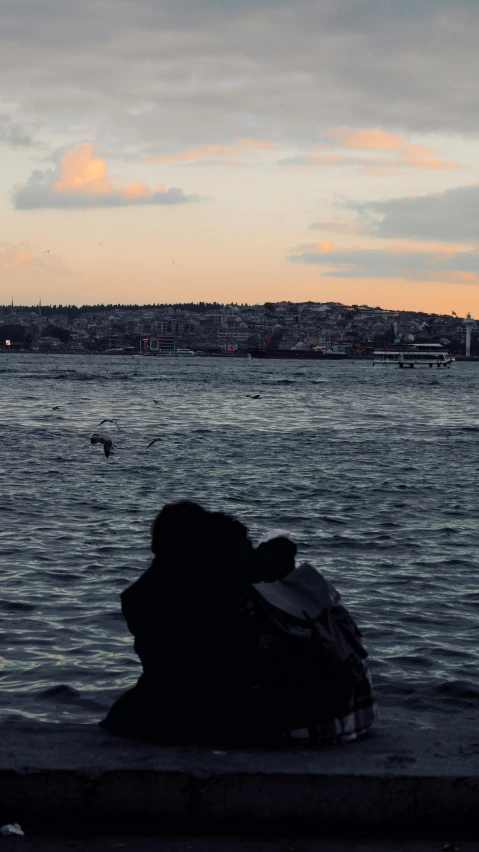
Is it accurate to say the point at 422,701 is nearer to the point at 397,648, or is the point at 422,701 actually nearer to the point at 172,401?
the point at 397,648

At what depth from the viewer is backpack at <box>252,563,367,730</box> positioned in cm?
316

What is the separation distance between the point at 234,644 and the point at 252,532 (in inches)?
307

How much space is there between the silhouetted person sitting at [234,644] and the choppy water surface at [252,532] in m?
1.71

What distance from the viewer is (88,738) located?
10.8 feet

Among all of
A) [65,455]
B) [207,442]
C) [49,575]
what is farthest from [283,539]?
[207,442]

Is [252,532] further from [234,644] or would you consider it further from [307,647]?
[307,647]

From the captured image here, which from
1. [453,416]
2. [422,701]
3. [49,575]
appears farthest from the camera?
[453,416]

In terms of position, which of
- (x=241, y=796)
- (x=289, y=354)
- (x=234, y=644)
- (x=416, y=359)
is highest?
(x=289, y=354)

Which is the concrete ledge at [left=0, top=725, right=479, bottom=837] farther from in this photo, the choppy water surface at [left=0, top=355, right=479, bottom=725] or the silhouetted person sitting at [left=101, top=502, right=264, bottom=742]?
the choppy water surface at [left=0, top=355, right=479, bottom=725]

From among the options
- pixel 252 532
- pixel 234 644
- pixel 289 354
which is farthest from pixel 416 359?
pixel 234 644

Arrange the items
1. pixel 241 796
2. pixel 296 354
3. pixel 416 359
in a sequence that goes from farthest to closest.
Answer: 1. pixel 296 354
2. pixel 416 359
3. pixel 241 796

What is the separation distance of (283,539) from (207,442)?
2096 centimetres

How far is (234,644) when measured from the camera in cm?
328

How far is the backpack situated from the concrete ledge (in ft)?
0.74
